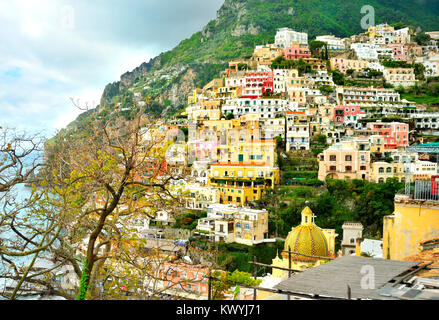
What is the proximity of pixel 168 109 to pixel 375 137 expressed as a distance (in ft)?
134

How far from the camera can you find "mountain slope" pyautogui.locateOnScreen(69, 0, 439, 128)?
79.5 m

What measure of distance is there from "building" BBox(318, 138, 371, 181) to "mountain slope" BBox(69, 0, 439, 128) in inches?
1573

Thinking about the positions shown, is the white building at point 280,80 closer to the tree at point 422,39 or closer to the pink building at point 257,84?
the pink building at point 257,84

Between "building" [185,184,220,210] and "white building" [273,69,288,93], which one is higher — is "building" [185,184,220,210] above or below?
below

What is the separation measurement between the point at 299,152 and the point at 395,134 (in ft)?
29.8

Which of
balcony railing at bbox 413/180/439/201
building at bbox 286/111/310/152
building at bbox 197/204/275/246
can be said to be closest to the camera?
balcony railing at bbox 413/180/439/201

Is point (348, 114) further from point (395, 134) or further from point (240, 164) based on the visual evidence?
point (240, 164)

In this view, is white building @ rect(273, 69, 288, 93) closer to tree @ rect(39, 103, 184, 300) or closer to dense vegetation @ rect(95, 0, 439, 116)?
dense vegetation @ rect(95, 0, 439, 116)

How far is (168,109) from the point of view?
7325 cm

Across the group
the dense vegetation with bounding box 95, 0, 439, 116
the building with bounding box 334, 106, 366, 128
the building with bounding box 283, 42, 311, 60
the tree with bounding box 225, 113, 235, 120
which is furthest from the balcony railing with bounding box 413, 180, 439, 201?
the dense vegetation with bounding box 95, 0, 439, 116

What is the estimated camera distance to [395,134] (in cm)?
4112

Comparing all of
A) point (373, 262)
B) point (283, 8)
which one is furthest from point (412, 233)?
point (283, 8)
